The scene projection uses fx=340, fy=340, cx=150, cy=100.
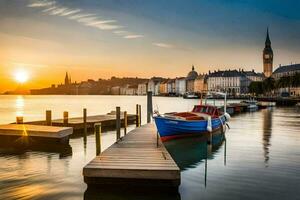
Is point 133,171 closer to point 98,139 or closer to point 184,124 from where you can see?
point 98,139

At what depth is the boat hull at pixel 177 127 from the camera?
24870 mm

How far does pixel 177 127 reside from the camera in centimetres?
2619

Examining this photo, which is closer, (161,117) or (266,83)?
(161,117)

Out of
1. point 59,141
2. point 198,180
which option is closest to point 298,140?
point 198,180

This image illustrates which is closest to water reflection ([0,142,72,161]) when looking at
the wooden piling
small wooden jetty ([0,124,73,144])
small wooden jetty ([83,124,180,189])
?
small wooden jetty ([0,124,73,144])

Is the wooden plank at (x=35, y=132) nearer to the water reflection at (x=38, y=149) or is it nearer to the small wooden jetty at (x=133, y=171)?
the water reflection at (x=38, y=149)

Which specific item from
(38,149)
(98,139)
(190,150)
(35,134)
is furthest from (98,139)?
(35,134)

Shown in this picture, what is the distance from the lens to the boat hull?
81.6ft

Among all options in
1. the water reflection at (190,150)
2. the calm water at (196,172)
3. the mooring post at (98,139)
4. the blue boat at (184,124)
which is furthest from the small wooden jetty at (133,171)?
the blue boat at (184,124)

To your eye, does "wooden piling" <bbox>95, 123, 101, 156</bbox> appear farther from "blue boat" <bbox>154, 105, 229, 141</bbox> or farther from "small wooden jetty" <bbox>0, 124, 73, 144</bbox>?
"blue boat" <bbox>154, 105, 229, 141</bbox>

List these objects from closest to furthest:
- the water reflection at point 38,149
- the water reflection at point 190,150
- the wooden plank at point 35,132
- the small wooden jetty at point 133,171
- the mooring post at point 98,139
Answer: the small wooden jetty at point 133,171 < the mooring post at point 98,139 < the water reflection at point 190,150 < the water reflection at point 38,149 < the wooden plank at point 35,132

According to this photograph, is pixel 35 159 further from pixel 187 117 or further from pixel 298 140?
pixel 298 140

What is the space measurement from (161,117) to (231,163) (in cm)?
710

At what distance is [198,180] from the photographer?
1539 cm
